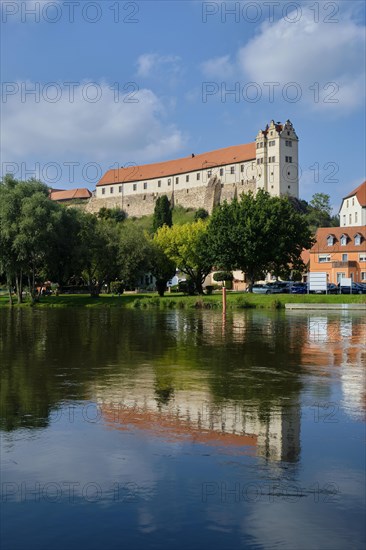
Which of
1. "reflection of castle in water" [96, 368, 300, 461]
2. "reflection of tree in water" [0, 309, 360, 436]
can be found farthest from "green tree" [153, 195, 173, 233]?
"reflection of castle in water" [96, 368, 300, 461]

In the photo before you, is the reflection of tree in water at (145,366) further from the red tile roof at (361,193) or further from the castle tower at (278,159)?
the castle tower at (278,159)

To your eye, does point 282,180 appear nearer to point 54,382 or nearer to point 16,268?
point 16,268

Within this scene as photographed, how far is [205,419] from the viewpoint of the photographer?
31.9 ft

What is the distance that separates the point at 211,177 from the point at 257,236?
97.2 m

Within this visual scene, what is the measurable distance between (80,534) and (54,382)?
7964mm

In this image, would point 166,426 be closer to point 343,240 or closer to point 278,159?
point 343,240

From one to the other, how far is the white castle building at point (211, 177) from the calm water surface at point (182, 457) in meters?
137

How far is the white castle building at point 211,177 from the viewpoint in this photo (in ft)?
497

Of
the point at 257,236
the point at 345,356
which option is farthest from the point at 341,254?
the point at 345,356

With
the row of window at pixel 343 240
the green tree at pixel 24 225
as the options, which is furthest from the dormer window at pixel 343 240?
the green tree at pixel 24 225

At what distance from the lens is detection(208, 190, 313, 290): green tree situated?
226ft

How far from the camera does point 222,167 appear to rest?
16238cm

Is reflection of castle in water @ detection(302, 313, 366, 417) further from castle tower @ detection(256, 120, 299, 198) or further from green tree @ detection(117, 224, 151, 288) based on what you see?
castle tower @ detection(256, 120, 299, 198)

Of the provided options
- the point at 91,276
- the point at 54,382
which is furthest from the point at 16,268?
the point at 54,382
